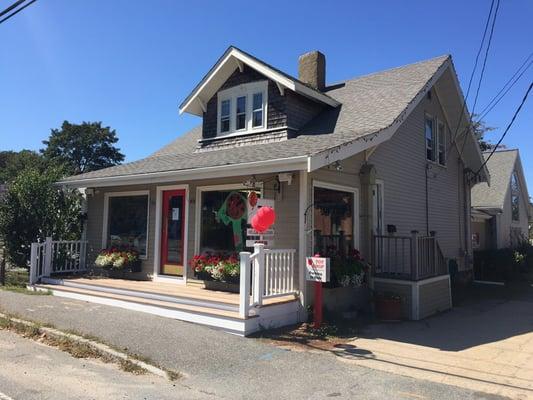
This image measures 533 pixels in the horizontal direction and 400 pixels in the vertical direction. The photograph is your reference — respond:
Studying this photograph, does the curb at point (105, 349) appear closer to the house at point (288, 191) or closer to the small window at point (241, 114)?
the house at point (288, 191)

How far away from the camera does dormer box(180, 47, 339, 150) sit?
11709 mm

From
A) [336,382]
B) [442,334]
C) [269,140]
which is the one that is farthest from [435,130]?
[336,382]

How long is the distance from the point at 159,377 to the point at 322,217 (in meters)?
4.96

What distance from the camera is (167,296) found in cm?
889

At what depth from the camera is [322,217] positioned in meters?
9.53

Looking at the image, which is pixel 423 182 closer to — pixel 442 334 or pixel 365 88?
pixel 365 88

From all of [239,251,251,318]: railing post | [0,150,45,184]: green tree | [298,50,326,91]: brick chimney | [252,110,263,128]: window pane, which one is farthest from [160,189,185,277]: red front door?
[0,150,45,184]: green tree

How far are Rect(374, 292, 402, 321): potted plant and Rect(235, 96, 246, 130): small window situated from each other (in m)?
5.73

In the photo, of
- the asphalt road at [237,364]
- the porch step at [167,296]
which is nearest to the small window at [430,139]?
the porch step at [167,296]

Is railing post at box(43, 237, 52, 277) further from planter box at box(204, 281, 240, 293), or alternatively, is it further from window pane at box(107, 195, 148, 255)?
planter box at box(204, 281, 240, 293)

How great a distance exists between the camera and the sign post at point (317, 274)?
305 inches

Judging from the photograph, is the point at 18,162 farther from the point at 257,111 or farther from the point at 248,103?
the point at 257,111

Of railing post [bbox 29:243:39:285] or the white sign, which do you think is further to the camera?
railing post [bbox 29:243:39:285]

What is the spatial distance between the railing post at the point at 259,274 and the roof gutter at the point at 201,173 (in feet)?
4.70
